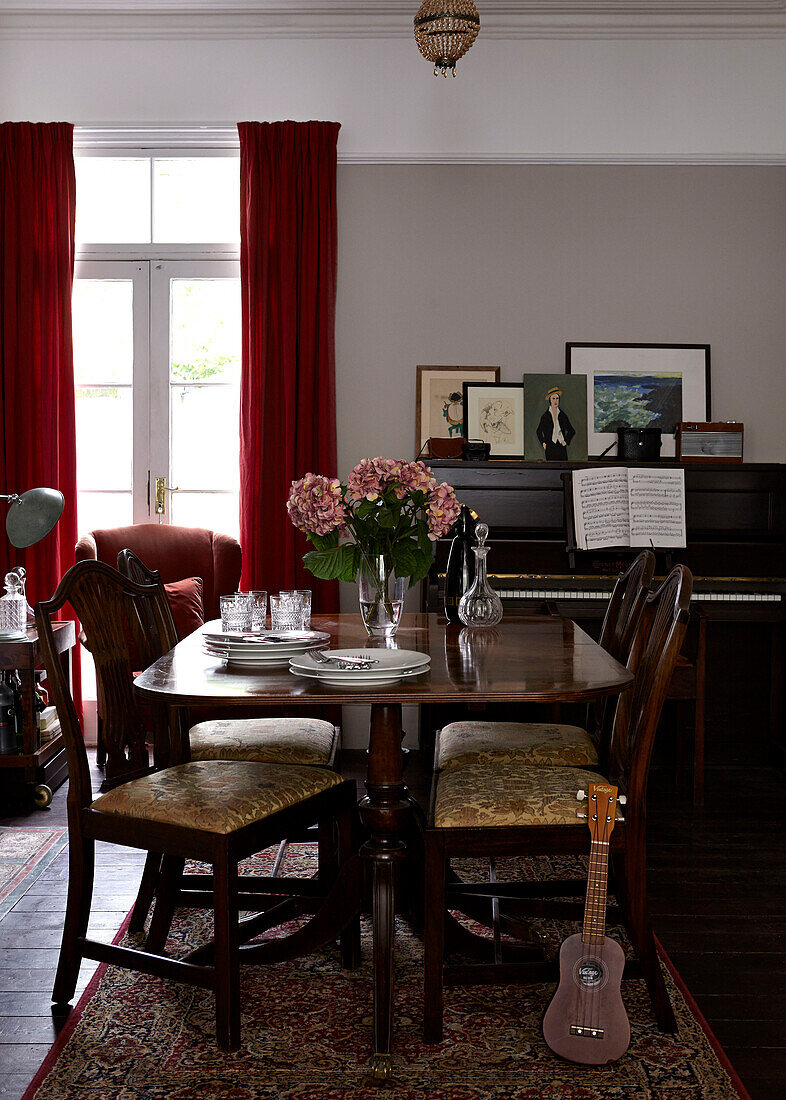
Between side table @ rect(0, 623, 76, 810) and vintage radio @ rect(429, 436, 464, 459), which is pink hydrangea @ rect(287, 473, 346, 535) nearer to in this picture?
side table @ rect(0, 623, 76, 810)

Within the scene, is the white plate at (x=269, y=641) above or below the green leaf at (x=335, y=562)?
below

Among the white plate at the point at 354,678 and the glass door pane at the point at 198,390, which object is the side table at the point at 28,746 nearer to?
the glass door pane at the point at 198,390

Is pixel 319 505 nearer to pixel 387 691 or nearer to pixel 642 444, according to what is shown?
pixel 387 691

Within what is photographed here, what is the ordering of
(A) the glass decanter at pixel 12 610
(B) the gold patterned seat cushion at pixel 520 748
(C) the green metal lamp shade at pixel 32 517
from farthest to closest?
(A) the glass decanter at pixel 12 610
(C) the green metal lamp shade at pixel 32 517
(B) the gold patterned seat cushion at pixel 520 748

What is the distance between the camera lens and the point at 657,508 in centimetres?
423

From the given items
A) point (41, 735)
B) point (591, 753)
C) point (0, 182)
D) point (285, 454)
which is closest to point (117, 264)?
point (0, 182)

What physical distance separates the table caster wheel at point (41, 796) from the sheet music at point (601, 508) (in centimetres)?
230

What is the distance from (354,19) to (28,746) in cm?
347

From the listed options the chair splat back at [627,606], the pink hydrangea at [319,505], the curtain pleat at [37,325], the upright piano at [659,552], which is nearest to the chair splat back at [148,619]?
the pink hydrangea at [319,505]

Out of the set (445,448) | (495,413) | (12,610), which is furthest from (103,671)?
(495,413)

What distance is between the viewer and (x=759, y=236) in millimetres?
4746

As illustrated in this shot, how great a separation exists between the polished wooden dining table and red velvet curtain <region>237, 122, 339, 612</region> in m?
2.10

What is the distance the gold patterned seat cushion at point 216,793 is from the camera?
2.07m

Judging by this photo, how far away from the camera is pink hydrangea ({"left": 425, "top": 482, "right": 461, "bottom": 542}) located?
2510 millimetres
